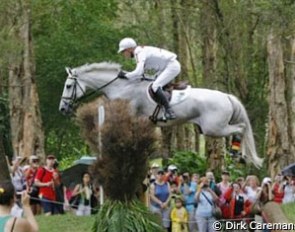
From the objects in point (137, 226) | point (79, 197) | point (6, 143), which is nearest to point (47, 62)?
point (6, 143)

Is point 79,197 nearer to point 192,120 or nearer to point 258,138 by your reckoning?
point 192,120

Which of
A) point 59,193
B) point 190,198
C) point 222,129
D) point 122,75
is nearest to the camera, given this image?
point 122,75

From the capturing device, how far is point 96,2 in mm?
33719

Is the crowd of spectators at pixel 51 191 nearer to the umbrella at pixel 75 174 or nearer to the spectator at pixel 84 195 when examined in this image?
the spectator at pixel 84 195

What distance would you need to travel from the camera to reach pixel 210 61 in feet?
105

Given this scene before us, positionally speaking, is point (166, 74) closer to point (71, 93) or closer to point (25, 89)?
point (71, 93)

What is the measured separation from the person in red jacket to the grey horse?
825 millimetres

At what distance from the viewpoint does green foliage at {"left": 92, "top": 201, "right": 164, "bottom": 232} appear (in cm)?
1135

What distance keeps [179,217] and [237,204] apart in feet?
3.41

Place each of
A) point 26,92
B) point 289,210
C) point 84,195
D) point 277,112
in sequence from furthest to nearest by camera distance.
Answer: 1. point 26,92
2. point 277,112
3. point 289,210
4. point 84,195

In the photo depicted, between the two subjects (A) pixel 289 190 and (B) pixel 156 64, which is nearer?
(B) pixel 156 64

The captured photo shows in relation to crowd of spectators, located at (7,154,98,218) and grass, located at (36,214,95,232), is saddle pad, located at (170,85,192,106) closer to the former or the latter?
crowd of spectators, located at (7,154,98,218)

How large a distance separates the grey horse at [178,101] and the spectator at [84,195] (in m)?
1.72

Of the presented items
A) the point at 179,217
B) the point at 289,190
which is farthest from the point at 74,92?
the point at 289,190
